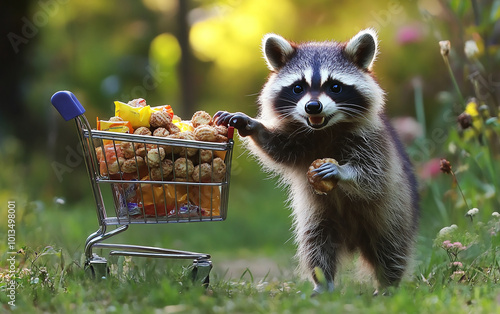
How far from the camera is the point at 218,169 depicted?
11.3 ft

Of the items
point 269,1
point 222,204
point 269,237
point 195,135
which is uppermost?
point 269,1

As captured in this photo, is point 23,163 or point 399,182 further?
point 23,163

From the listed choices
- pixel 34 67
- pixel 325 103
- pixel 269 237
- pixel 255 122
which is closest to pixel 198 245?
pixel 269 237

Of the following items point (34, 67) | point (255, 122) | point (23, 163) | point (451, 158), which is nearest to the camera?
point (255, 122)

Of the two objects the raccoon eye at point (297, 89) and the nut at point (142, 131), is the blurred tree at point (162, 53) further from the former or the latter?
the nut at point (142, 131)

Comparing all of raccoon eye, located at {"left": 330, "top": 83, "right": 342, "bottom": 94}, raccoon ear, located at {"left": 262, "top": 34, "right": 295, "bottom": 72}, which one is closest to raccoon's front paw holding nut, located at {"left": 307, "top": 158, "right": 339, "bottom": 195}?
raccoon eye, located at {"left": 330, "top": 83, "right": 342, "bottom": 94}

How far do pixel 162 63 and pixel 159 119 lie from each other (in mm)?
6814

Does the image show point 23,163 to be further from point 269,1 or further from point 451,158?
point 451,158

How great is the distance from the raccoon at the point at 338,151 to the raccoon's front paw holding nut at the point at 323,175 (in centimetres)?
9

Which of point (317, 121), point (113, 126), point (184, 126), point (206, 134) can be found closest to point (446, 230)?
point (317, 121)

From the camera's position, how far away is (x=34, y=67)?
32.4 ft

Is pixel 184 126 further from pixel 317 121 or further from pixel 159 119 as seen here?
pixel 317 121

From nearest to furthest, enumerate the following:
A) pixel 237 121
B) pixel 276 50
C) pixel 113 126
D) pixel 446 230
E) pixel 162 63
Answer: pixel 113 126, pixel 237 121, pixel 446 230, pixel 276 50, pixel 162 63

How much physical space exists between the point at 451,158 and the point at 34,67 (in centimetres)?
650
